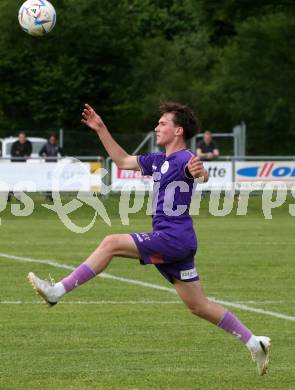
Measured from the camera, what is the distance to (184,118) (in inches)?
333

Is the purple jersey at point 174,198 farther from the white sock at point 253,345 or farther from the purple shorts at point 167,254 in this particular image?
the white sock at point 253,345

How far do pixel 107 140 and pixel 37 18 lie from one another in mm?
5875

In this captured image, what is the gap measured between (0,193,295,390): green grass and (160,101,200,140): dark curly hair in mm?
1760

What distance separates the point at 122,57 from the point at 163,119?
146ft

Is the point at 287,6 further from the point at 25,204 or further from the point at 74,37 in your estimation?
the point at 25,204

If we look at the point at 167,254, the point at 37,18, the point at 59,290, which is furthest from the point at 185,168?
the point at 37,18

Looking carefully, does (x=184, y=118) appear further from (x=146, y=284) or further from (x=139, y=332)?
(x=146, y=284)

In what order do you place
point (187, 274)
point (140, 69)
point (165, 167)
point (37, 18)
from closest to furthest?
point (187, 274) → point (165, 167) → point (37, 18) → point (140, 69)

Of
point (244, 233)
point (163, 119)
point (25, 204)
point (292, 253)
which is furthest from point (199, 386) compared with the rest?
point (25, 204)

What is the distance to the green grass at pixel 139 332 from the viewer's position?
810 cm

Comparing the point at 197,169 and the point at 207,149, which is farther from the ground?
the point at 197,169

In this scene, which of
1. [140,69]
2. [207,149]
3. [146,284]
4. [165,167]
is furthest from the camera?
[140,69]

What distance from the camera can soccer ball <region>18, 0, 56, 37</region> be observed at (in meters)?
13.9

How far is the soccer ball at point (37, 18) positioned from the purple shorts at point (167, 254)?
6.28 m
